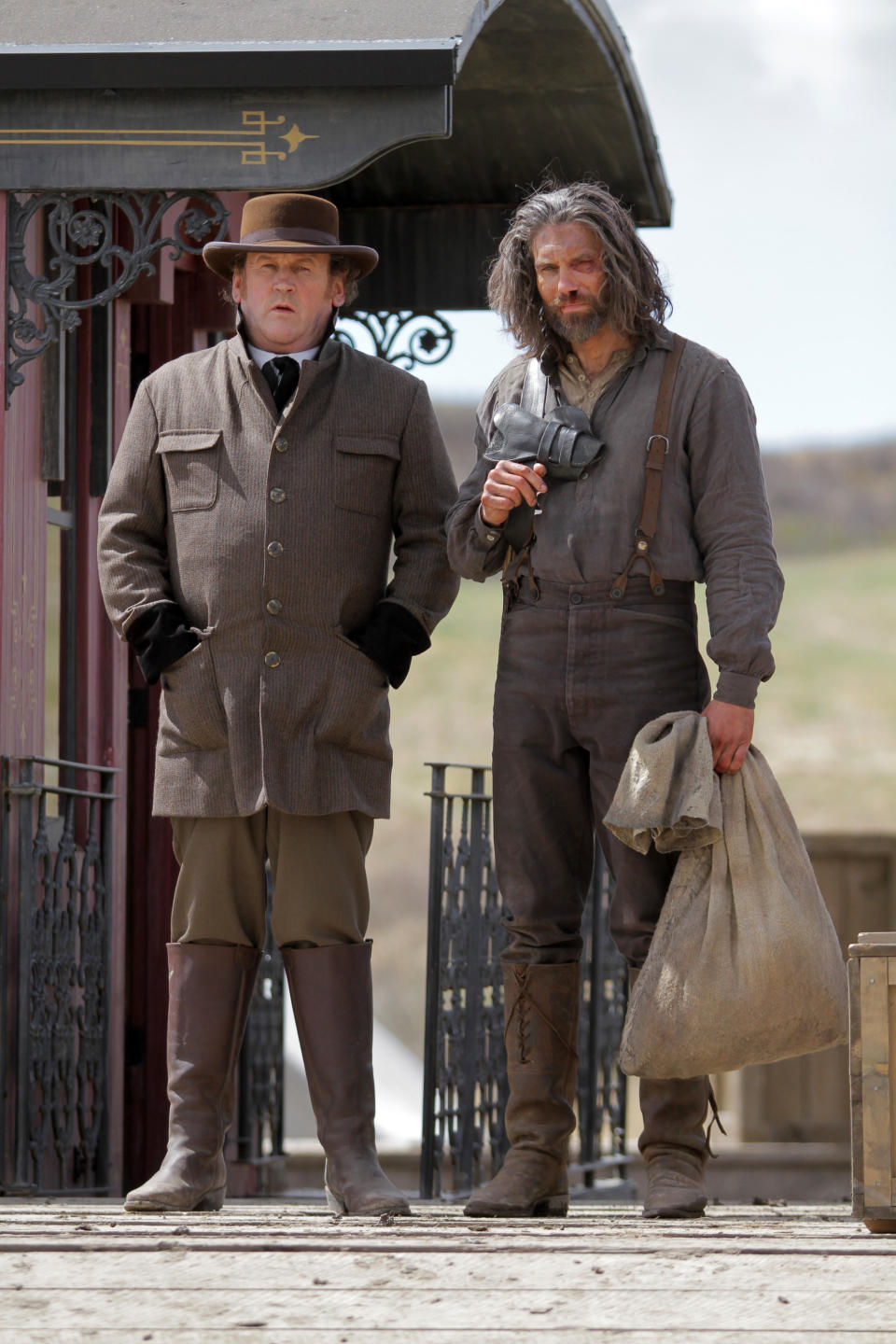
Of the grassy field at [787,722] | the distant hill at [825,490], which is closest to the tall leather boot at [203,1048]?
the grassy field at [787,722]

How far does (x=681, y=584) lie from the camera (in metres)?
4.48

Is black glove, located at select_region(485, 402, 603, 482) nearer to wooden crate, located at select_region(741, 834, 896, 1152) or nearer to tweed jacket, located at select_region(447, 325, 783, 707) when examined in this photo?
tweed jacket, located at select_region(447, 325, 783, 707)

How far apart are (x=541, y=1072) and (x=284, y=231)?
1908 millimetres

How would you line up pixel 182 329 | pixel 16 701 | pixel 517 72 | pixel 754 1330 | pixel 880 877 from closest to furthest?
1. pixel 754 1330
2. pixel 16 701
3. pixel 517 72
4. pixel 182 329
5. pixel 880 877

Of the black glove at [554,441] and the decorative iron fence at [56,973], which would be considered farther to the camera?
the decorative iron fence at [56,973]

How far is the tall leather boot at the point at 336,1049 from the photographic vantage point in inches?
172

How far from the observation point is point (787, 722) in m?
46.2

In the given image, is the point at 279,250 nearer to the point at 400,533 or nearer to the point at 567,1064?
the point at 400,533

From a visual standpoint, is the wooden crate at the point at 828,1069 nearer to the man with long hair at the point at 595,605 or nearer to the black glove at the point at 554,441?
the man with long hair at the point at 595,605

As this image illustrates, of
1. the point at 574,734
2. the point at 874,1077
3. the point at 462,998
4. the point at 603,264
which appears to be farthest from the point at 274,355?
the point at 462,998

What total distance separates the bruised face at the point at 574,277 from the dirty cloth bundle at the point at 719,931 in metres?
0.90

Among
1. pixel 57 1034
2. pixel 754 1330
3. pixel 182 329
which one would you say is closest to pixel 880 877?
pixel 182 329

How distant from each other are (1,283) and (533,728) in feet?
6.74

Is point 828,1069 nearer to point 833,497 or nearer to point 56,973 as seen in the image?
point 56,973
